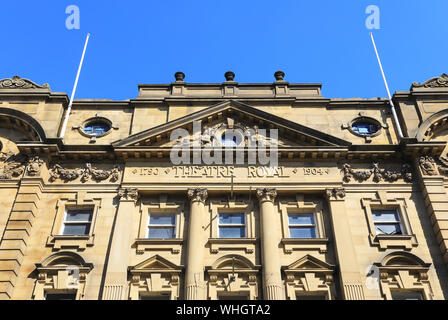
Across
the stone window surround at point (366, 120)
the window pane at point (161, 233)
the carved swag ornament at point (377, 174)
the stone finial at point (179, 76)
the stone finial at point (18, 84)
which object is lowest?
the window pane at point (161, 233)

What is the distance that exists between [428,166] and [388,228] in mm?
3690

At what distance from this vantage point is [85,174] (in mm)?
23047

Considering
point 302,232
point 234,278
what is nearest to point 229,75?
point 302,232

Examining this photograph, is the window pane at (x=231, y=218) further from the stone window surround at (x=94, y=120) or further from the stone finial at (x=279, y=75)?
the stone finial at (x=279, y=75)

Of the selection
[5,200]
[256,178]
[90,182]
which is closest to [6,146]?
[5,200]

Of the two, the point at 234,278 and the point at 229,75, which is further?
the point at 229,75

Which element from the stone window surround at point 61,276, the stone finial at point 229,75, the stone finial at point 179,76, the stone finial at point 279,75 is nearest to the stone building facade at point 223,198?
the stone window surround at point 61,276

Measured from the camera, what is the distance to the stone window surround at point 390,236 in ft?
67.6

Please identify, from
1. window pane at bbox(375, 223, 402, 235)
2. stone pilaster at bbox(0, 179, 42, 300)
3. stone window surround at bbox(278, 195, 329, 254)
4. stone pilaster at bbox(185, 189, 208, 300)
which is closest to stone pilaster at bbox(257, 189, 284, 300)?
stone window surround at bbox(278, 195, 329, 254)

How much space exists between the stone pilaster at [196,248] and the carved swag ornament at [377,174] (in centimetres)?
684

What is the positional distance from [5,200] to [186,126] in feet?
29.5

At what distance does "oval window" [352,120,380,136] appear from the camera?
25.2m

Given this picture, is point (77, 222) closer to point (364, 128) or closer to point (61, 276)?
point (61, 276)

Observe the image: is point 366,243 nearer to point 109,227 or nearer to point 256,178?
point 256,178
